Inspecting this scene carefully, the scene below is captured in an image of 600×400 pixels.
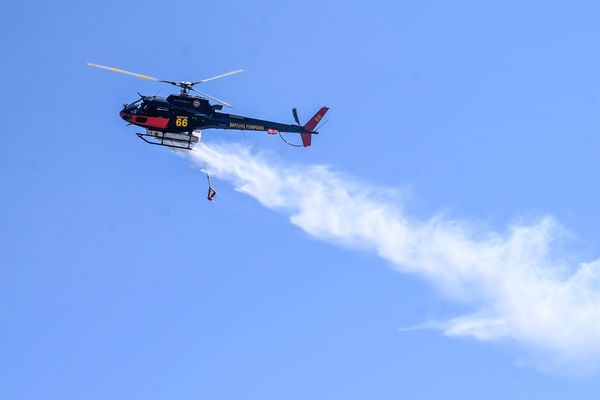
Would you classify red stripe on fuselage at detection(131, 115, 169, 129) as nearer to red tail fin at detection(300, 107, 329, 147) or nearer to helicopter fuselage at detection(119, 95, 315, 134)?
helicopter fuselage at detection(119, 95, 315, 134)

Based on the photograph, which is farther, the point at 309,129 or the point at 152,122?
the point at 309,129

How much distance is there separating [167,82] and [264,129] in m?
7.75

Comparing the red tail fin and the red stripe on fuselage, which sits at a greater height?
the red tail fin

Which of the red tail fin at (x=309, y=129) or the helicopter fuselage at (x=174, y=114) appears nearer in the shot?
the helicopter fuselage at (x=174, y=114)

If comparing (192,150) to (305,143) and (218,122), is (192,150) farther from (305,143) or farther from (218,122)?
(305,143)

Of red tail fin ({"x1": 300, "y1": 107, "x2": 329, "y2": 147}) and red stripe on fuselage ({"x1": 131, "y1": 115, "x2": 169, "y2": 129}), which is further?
red tail fin ({"x1": 300, "y1": 107, "x2": 329, "y2": 147})

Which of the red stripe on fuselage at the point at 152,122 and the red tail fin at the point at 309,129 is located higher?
the red tail fin at the point at 309,129

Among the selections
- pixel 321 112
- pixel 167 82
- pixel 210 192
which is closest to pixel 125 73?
pixel 167 82

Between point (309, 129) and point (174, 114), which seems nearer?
point (174, 114)

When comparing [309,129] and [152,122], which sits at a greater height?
[309,129]

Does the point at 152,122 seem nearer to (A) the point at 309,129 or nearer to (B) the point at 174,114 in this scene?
(B) the point at 174,114

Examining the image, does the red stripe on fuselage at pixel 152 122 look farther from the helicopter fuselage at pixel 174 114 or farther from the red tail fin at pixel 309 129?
the red tail fin at pixel 309 129

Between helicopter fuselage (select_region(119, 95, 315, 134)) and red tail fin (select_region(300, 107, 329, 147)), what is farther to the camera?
red tail fin (select_region(300, 107, 329, 147))

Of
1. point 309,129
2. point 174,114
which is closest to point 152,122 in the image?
point 174,114
